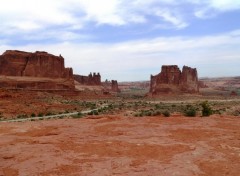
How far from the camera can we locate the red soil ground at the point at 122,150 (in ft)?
36.5

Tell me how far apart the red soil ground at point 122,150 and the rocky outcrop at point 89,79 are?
103m

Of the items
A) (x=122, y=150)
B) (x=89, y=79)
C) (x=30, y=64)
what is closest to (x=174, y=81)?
(x=89, y=79)

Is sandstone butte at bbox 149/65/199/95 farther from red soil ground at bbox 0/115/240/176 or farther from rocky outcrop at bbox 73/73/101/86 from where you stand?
red soil ground at bbox 0/115/240/176

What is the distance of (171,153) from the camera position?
13.5 m

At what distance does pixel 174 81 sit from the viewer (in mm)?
98500

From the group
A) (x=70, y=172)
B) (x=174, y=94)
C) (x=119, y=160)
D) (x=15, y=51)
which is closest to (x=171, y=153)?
(x=119, y=160)

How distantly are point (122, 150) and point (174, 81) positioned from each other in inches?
3378

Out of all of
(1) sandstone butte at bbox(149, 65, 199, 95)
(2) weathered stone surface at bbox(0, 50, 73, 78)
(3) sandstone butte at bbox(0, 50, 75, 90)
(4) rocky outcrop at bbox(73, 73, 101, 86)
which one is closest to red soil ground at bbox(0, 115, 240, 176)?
(3) sandstone butte at bbox(0, 50, 75, 90)

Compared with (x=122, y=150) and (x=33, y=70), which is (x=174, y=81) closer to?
(x=33, y=70)

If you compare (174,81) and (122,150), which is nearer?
(122,150)

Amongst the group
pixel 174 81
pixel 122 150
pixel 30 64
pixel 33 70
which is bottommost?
pixel 122 150

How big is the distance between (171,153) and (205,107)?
18.7m

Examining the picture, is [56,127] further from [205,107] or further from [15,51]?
[15,51]

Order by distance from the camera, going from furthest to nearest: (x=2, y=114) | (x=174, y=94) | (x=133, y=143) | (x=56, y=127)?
(x=174, y=94), (x=2, y=114), (x=56, y=127), (x=133, y=143)
